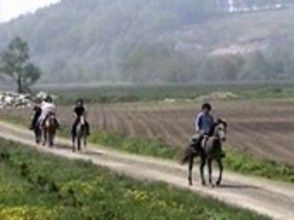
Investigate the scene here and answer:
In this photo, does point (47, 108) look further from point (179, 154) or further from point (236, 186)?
point (236, 186)

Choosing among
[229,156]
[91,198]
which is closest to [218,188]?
[91,198]

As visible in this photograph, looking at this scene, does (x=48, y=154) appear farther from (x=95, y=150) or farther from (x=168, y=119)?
(x=168, y=119)

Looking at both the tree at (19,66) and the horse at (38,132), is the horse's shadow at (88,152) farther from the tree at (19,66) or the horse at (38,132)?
the tree at (19,66)

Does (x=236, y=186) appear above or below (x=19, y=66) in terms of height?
below

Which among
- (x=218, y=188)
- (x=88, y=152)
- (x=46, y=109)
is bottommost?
(x=88, y=152)

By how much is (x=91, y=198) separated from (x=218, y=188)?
20.3 ft

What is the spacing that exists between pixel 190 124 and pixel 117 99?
67.0 m

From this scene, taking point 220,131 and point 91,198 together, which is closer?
point 91,198

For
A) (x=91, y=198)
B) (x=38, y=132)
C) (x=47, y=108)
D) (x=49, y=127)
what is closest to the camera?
(x=91, y=198)

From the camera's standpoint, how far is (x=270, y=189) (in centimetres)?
2809

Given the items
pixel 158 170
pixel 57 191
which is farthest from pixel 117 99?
pixel 57 191

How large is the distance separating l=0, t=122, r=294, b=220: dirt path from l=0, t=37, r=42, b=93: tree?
114 meters

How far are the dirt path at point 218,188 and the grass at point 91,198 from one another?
1.01 metres

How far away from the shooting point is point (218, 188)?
92.0 feet
